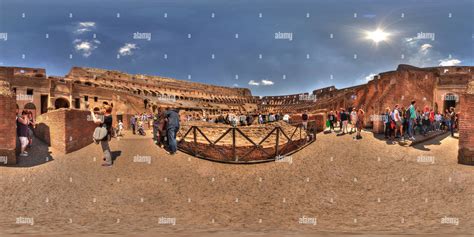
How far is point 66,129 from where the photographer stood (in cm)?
842

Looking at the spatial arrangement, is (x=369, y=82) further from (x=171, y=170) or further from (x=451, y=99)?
(x=171, y=170)

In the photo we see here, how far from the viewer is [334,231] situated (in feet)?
17.6

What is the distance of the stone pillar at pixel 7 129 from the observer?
7.41m

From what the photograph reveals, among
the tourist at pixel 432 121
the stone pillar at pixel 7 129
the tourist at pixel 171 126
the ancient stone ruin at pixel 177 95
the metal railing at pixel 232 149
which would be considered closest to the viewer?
the stone pillar at pixel 7 129

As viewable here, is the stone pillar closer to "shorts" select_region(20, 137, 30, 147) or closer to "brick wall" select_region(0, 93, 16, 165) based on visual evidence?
"brick wall" select_region(0, 93, 16, 165)

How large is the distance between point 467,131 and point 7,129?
14005mm

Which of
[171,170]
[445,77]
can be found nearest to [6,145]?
[171,170]

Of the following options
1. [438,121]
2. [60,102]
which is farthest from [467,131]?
[60,102]

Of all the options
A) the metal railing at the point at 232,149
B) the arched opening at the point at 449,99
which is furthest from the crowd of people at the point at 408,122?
the arched opening at the point at 449,99

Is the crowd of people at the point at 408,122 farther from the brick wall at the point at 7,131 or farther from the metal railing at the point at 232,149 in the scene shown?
the brick wall at the point at 7,131

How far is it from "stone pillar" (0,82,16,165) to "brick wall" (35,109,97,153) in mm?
1220

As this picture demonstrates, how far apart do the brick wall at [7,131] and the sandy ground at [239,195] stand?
356 millimetres

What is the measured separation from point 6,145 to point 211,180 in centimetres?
607

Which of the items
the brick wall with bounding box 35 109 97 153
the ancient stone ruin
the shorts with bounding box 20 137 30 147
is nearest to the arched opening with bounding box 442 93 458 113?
the ancient stone ruin
